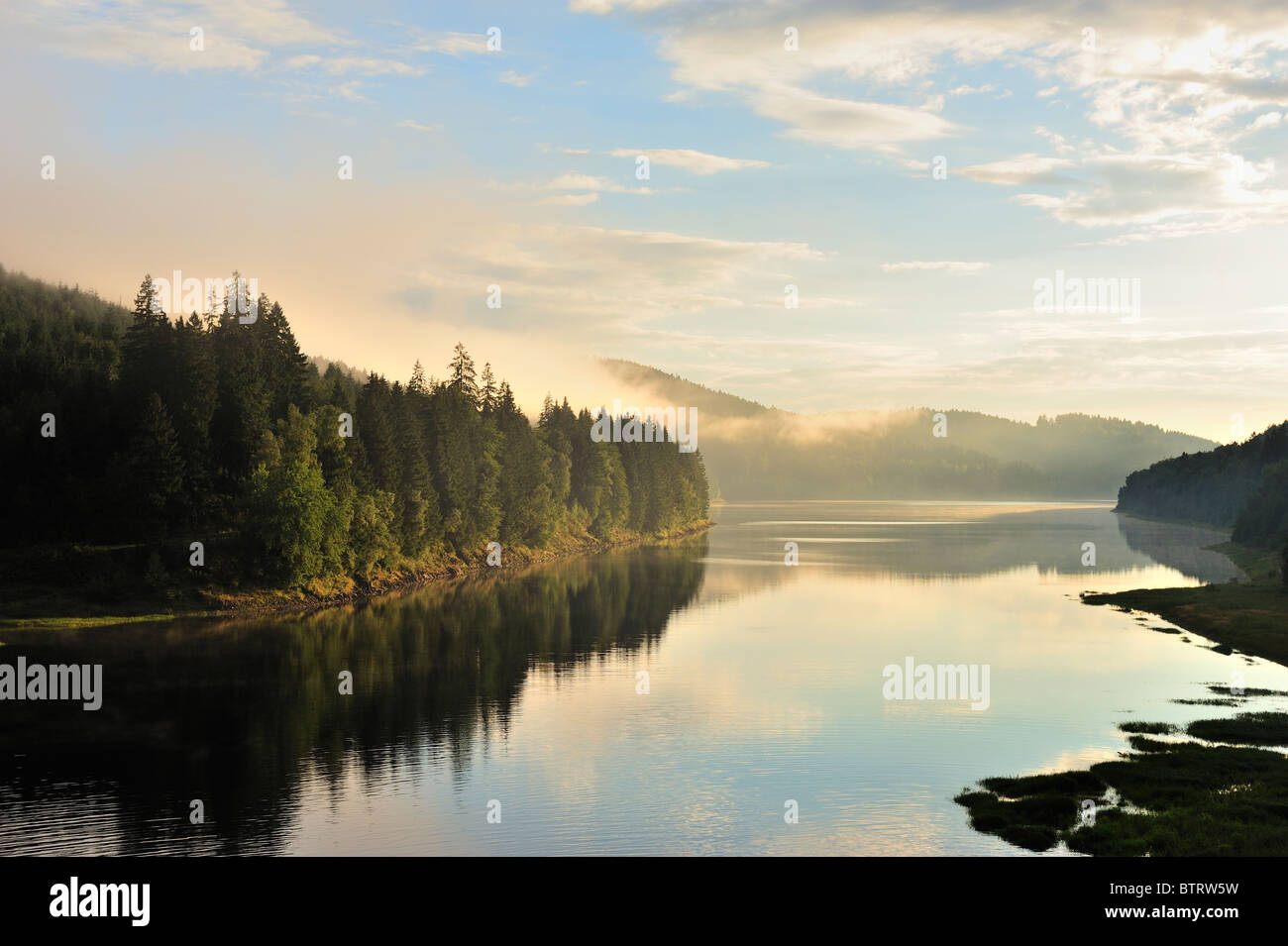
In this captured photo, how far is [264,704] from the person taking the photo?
6291 centimetres

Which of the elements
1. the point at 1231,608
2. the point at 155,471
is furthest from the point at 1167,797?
the point at 155,471

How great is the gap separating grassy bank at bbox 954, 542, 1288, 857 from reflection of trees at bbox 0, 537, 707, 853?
23.8m

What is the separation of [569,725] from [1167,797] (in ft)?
93.3

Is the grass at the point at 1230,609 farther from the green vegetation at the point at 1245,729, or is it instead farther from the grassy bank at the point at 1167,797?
the green vegetation at the point at 1245,729

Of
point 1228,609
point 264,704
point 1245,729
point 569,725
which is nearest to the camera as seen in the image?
point 1245,729

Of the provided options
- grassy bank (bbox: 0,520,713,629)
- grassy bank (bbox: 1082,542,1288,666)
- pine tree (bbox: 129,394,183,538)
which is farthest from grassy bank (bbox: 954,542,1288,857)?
pine tree (bbox: 129,394,183,538)

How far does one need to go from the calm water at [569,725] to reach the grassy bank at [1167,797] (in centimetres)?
183

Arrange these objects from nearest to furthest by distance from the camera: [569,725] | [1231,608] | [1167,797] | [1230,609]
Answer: [1167,797] → [569,725] → [1230,609] → [1231,608]

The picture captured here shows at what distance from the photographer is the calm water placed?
40812mm

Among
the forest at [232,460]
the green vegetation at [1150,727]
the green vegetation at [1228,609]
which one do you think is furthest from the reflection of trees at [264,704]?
the green vegetation at [1228,609]

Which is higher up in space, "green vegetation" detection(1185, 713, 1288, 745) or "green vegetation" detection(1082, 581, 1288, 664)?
"green vegetation" detection(1082, 581, 1288, 664)

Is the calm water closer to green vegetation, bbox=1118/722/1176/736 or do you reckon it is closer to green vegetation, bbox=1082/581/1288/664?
green vegetation, bbox=1118/722/1176/736

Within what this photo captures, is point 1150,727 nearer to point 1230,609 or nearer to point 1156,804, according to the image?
point 1156,804
